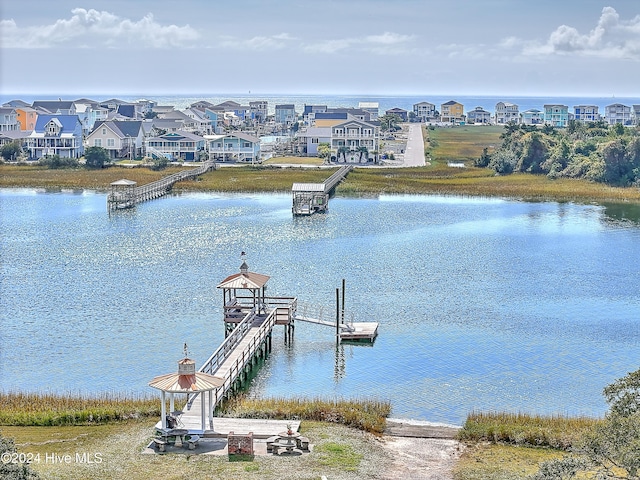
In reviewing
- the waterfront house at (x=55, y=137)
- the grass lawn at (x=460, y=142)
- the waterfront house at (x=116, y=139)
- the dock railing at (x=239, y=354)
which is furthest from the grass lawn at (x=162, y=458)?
the waterfront house at (x=55, y=137)

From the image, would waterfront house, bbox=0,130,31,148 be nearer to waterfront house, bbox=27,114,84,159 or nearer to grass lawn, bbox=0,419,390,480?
waterfront house, bbox=27,114,84,159

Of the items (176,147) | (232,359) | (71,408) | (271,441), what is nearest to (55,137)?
(176,147)

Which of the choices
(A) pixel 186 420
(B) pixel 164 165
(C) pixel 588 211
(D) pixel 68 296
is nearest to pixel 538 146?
(C) pixel 588 211

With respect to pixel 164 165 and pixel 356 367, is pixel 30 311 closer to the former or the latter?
pixel 356 367

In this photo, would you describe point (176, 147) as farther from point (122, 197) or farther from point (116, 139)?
point (122, 197)

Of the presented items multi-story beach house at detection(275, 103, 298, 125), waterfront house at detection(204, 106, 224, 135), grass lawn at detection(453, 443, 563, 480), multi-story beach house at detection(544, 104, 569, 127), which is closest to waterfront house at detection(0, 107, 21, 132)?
waterfront house at detection(204, 106, 224, 135)

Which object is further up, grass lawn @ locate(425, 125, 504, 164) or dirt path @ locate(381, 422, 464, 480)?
grass lawn @ locate(425, 125, 504, 164)

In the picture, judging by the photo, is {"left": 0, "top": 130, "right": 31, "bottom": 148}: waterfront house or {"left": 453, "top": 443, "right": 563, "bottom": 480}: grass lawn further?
{"left": 0, "top": 130, "right": 31, "bottom": 148}: waterfront house
